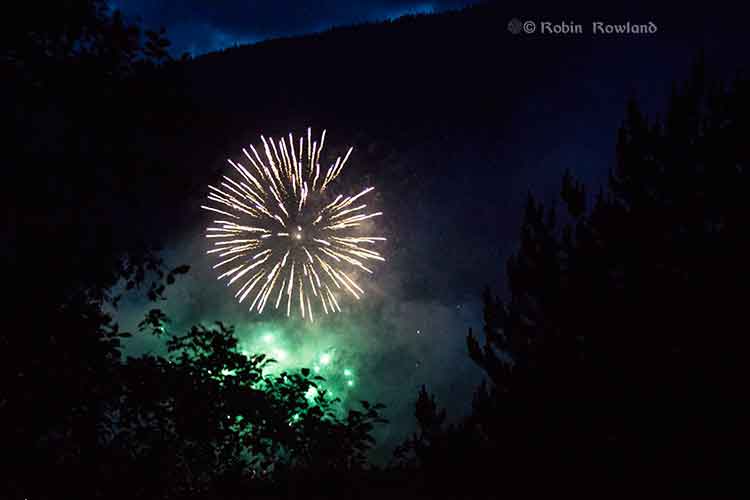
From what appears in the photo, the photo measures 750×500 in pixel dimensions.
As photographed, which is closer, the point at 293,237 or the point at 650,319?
the point at 650,319

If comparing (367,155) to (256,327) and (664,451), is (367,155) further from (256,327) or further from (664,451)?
(664,451)

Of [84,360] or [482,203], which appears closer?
[84,360]

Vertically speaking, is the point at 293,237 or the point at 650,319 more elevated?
the point at 293,237

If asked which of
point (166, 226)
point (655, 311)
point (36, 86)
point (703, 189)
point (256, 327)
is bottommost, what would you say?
point (655, 311)

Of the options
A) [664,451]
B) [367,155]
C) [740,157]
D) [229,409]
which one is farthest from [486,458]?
[367,155]

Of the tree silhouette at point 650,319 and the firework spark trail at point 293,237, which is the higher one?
the firework spark trail at point 293,237

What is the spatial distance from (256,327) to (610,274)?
36.3m

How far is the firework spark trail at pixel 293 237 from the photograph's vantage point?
2573 cm

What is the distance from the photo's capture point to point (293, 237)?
2586 cm

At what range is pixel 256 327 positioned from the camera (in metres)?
42.6

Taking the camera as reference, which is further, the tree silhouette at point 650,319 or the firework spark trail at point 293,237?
the firework spark trail at point 293,237

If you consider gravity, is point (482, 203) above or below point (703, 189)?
above

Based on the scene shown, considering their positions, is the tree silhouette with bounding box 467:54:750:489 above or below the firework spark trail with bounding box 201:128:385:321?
below

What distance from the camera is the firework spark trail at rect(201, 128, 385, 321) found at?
2573 cm
